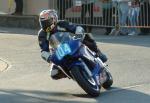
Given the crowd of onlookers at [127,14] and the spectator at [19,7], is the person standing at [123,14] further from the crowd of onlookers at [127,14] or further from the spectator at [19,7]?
the spectator at [19,7]

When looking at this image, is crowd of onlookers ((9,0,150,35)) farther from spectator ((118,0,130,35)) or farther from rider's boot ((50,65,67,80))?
rider's boot ((50,65,67,80))

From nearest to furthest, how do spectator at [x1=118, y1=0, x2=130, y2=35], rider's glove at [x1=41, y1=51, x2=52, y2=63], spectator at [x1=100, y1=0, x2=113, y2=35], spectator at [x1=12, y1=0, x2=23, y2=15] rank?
rider's glove at [x1=41, y1=51, x2=52, y2=63] < spectator at [x1=118, y1=0, x2=130, y2=35] < spectator at [x1=100, y1=0, x2=113, y2=35] < spectator at [x1=12, y1=0, x2=23, y2=15]

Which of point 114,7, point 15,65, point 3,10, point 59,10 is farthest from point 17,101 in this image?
point 3,10

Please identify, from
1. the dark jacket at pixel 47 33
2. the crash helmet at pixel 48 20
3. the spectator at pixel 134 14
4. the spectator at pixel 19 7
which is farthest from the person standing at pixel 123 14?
the crash helmet at pixel 48 20

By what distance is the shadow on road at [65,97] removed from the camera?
9.80 metres

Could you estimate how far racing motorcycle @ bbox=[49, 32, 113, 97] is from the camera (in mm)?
9984

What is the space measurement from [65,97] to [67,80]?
1.82 meters

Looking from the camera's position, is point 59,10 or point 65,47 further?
point 59,10

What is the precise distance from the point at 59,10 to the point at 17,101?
1320 centimetres

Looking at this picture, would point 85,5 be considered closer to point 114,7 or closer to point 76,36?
point 114,7

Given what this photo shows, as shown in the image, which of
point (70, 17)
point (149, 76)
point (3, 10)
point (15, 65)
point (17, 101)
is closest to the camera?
point (17, 101)

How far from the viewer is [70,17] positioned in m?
22.4

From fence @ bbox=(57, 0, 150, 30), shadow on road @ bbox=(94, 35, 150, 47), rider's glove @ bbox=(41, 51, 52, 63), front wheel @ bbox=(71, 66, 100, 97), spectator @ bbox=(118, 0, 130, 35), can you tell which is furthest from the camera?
spectator @ bbox=(118, 0, 130, 35)

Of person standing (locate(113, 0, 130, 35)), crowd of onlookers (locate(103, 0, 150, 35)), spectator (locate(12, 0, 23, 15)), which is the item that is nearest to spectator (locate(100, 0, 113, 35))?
crowd of onlookers (locate(103, 0, 150, 35))
